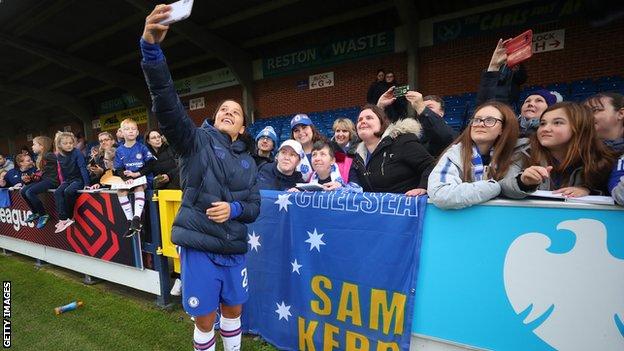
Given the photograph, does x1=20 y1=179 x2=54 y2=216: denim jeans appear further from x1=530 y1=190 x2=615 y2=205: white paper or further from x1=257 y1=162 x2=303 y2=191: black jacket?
x1=530 y1=190 x2=615 y2=205: white paper

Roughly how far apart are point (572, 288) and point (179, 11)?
7.02 feet

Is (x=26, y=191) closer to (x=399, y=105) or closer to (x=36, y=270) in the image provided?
(x=36, y=270)

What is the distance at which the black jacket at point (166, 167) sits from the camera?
4.26m

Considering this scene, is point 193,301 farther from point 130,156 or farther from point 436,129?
point 130,156

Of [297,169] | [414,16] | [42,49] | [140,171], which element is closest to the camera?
[297,169]

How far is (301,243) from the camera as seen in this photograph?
2.42 meters

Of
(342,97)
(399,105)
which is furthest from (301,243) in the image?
(342,97)

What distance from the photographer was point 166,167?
4.35 meters

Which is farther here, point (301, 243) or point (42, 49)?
point (42, 49)

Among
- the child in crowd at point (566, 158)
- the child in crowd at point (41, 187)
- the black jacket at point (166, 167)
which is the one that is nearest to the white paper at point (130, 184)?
the black jacket at point (166, 167)

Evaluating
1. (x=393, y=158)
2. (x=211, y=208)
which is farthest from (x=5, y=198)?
(x=393, y=158)

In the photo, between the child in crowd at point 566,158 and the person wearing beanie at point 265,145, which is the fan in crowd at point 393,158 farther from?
the person wearing beanie at point 265,145

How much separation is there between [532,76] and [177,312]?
937 cm

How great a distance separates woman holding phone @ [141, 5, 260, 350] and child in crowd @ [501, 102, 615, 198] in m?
1.46
